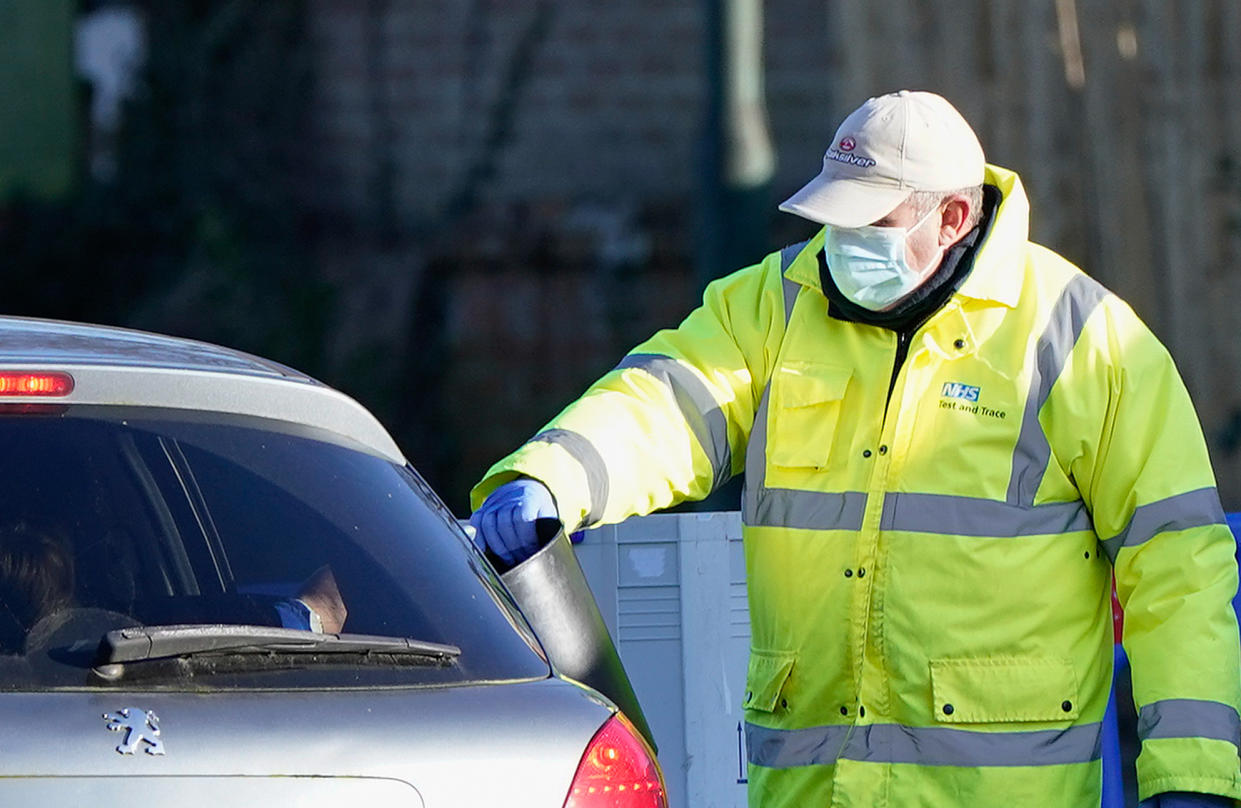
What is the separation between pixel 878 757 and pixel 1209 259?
474 cm

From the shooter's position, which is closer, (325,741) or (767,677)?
(325,741)

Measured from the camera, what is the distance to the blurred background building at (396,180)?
31.9 ft

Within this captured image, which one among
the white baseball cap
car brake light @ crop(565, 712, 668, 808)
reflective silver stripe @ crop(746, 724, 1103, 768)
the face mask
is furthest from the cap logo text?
car brake light @ crop(565, 712, 668, 808)

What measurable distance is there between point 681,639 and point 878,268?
1098 millimetres

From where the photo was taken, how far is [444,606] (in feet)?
8.68

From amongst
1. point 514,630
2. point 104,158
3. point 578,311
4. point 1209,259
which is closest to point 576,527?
point 514,630

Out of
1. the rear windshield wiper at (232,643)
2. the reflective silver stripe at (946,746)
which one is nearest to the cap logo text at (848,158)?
the reflective silver stripe at (946,746)

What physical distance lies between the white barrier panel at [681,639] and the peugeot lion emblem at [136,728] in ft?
6.18

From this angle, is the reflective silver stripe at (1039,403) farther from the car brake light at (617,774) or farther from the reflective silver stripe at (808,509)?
the car brake light at (617,774)

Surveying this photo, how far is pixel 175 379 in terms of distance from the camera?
8.70 ft

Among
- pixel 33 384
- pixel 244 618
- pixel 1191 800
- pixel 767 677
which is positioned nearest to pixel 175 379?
pixel 33 384

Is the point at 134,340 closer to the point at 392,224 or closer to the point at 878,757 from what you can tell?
the point at 878,757

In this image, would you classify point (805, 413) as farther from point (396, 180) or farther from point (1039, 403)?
point (396, 180)

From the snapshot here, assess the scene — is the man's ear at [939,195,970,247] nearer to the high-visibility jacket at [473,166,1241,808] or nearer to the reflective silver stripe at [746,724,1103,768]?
the high-visibility jacket at [473,166,1241,808]
